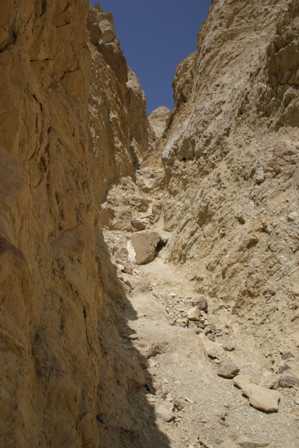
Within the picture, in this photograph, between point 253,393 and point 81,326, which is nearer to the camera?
point 81,326

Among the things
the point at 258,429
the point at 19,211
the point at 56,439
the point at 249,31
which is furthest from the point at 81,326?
the point at 249,31

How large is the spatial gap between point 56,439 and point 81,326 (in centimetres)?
148

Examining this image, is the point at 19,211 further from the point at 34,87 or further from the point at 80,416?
the point at 80,416

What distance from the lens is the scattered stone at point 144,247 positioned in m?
13.1

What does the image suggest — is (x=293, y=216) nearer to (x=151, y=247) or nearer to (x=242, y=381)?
(x=242, y=381)

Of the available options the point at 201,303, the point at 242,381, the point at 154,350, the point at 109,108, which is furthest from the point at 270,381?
the point at 109,108

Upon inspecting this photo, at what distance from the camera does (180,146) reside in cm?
1488

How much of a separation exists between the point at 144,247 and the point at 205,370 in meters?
5.90

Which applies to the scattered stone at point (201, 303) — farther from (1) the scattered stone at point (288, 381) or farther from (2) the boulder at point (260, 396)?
(1) the scattered stone at point (288, 381)

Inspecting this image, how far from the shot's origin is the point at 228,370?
311 inches

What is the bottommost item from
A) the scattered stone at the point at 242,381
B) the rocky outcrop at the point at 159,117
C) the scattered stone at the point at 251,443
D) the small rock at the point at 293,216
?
the scattered stone at the point at 251,443

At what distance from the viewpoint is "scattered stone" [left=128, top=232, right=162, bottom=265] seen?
13.1 metres

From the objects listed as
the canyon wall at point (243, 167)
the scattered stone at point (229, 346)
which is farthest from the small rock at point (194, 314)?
the scattered stone at point (229, 346)

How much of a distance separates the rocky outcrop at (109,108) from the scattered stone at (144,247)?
2.85 meters
